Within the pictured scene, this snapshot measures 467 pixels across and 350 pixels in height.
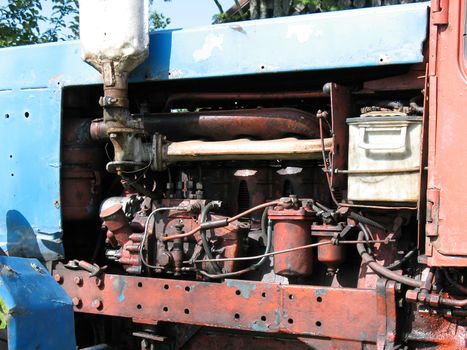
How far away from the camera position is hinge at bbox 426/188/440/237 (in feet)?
8.72

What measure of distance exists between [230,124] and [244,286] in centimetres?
93

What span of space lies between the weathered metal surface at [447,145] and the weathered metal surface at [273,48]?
28 centimetres

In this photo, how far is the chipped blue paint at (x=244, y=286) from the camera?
10.7 feet

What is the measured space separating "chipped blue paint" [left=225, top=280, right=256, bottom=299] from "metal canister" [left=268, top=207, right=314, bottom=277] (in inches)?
8.2

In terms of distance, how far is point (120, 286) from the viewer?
3635 millimetres

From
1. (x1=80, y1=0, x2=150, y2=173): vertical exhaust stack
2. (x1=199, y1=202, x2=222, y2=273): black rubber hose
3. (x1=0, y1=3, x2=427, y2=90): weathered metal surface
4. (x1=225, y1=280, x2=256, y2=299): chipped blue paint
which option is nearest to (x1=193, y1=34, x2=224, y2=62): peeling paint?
(x1=0, y1=3, x2=427, y2=90): weathered metal surface

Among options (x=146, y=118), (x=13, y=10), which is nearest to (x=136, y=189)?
(x=146, y=118)

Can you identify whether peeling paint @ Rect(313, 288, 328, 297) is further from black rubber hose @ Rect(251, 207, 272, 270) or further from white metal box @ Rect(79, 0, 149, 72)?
white metal box @ Rect(79, 0, 149, 72)

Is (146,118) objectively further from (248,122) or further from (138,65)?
(248,122)

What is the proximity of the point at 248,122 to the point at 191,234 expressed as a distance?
70cm

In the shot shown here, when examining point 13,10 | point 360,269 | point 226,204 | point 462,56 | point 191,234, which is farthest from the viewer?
point 13,10

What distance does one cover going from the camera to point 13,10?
31.1 feet

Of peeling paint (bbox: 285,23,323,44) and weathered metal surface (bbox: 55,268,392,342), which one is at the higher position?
peeling paint (bbox: 285,23,323,44)

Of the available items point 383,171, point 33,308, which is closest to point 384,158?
point 383,171
